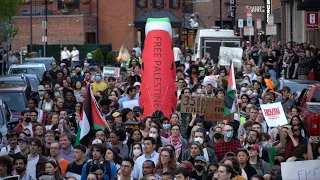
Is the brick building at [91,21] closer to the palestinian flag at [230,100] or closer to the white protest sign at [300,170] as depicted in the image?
the palestinian flag at [230,100]

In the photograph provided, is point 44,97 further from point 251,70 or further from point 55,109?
point 251,70

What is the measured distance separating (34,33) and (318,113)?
4989 centimetres

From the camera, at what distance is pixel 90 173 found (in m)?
12.7

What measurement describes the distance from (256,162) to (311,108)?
20.9 ft

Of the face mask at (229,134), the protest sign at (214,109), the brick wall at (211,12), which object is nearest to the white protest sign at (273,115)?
the protest sign at (214,109)

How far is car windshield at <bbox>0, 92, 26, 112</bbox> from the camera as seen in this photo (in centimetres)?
2378

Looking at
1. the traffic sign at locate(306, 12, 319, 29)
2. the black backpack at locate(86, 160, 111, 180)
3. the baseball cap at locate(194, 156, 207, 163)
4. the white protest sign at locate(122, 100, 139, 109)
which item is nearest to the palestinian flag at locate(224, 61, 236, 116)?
the white protest sign at locate(122, 100, 139, 109)

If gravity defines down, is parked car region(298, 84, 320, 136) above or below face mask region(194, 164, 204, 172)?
above

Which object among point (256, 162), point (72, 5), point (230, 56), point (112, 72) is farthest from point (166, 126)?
point (72, 5)

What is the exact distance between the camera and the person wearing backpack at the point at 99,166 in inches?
539

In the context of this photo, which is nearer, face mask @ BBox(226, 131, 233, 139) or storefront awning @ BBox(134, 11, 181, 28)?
face mask @ BBox(226, 131, 233, 139)

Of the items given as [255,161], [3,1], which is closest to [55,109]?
[255,161]

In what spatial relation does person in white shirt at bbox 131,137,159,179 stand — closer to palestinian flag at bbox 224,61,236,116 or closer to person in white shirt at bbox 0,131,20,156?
person in white shirt at bbox 0,131,20,156

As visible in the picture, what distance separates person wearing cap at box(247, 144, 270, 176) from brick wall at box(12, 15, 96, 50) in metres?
53.9
